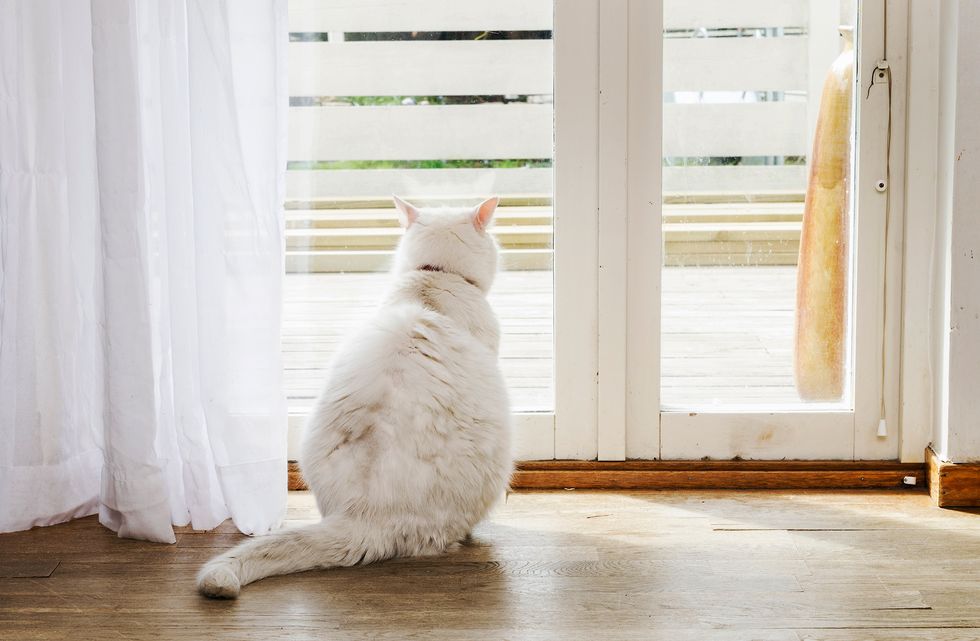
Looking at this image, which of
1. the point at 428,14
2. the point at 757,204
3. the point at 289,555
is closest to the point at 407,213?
the point at 428,14

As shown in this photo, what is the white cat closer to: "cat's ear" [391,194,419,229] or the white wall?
"cat's ear" [391,194,419,229]

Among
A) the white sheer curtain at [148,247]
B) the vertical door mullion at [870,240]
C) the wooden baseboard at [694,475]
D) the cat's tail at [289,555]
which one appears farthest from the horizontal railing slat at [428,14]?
the cat's tail at [289,555]

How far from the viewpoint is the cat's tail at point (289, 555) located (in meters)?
1.83

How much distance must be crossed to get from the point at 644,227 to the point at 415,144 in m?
0.60

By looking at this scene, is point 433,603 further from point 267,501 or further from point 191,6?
point 191,6

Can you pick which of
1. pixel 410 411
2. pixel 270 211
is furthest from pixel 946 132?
pixel 270 211

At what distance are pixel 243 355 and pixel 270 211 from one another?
318mm

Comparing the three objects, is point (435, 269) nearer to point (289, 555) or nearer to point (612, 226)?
point (612, 226)

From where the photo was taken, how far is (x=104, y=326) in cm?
210

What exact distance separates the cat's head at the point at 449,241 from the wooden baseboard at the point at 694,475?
0.58 meters

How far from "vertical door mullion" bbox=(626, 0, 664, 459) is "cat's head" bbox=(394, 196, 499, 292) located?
0.43 m

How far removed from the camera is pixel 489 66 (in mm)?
2418

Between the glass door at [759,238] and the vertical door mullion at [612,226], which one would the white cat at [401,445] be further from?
the glass door at [759,238]

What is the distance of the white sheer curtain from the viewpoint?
2.07 metres
